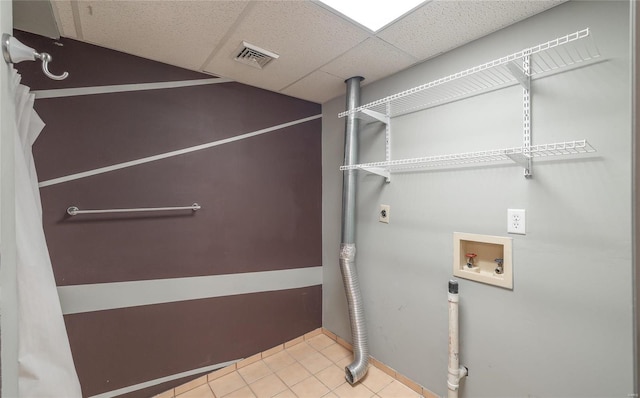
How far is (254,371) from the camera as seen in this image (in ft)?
6.04

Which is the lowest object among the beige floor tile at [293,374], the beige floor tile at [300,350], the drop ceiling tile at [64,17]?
the beige floor tile at [293,374]

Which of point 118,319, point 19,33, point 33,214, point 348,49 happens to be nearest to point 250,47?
point 348,49

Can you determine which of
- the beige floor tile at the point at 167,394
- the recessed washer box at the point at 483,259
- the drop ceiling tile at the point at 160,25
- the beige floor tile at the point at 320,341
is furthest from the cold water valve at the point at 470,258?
the beige floor tile at the point at 167,394

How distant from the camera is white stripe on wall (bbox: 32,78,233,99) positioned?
1333 mm

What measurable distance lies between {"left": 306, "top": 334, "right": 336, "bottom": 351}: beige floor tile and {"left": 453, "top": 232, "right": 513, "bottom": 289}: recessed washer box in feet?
4.21

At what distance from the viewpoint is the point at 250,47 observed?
4.72ft

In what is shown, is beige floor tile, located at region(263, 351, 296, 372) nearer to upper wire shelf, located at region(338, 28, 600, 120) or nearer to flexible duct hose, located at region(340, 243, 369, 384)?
flexible duct hose, located at region(340, 243, 369, 384)

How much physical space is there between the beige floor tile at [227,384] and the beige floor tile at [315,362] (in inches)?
17.6

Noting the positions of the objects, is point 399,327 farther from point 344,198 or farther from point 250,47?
point 250,47

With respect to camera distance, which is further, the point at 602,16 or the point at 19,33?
the point at 19,33

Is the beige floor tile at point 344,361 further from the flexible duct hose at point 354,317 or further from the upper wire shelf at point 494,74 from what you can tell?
the upper wire shelf at point 494,74

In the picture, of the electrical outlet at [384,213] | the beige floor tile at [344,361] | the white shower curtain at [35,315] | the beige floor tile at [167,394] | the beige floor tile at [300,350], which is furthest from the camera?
the beige floor tile at [300,350]

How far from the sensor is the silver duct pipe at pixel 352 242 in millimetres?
1792

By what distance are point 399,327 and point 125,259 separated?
1783 mm
